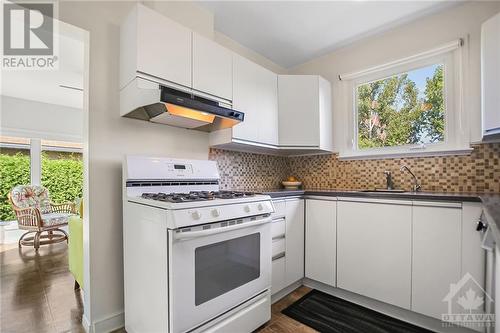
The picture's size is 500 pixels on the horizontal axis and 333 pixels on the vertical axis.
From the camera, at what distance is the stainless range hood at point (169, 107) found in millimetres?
1438

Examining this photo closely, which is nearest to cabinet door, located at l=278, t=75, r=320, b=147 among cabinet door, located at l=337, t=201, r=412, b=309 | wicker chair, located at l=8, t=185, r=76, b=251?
cabinet door, located at l=337, t=201, r=412, b=309

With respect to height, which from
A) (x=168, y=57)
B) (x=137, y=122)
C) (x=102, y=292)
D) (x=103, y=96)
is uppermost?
(x=168, y=57)

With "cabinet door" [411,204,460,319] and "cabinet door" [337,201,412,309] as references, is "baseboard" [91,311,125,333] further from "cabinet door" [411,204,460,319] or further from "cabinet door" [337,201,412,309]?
"cabinet door" [411,204,460,319]

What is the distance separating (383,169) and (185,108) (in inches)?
77.0

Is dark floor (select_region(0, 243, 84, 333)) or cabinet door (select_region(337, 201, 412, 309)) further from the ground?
cabinet door (select_region(337, 201, 412, 309))

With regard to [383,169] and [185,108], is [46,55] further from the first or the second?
[383,169]

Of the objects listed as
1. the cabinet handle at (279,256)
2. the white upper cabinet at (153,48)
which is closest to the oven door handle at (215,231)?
the cabinet handle at (279,256)

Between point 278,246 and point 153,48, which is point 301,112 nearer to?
point 278,246

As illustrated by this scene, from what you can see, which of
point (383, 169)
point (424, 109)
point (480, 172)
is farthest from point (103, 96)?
point (480, 172)

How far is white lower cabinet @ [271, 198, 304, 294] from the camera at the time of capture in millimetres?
2000

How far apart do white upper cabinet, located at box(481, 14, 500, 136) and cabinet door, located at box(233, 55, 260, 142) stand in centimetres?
165

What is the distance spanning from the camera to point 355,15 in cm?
213

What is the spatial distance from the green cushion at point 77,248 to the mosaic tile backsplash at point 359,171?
1263 mm

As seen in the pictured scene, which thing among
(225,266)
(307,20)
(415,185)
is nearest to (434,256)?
(415,185)
